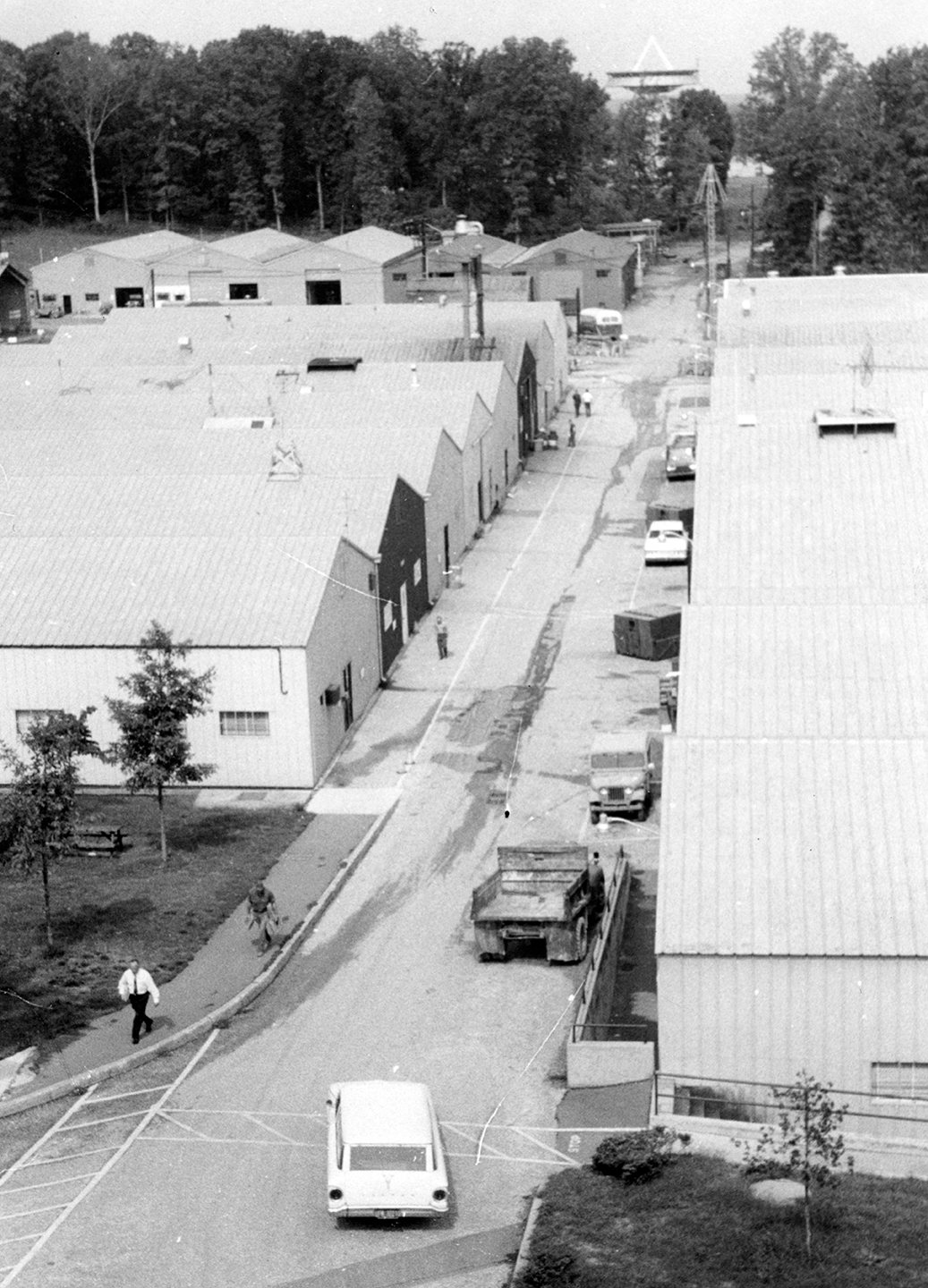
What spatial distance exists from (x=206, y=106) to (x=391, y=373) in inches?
3476

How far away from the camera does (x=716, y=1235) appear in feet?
75.6

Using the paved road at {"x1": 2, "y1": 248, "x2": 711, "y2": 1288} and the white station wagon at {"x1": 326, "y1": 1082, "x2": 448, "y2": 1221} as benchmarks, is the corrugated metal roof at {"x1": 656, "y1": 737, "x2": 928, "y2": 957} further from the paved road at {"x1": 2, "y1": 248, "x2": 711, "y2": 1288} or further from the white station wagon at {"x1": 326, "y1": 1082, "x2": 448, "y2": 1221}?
the white station wagon at {"x1": 326, "y1": 1082, "x2": 448, "y2": 1221}

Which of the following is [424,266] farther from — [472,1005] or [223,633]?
[472,1005]

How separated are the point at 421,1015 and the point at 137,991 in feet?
14.5

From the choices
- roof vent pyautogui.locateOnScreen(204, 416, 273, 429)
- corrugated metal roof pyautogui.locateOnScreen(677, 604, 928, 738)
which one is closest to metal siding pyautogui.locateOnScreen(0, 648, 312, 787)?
corrugated metal roof pyautogui.locateOnScreen(677, 604, 928, 738)

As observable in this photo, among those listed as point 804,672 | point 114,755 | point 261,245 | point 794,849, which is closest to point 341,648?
point 114,755

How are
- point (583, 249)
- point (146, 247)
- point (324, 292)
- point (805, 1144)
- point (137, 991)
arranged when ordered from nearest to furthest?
point (805, 1144) → point (137, 991) → point (583, 249) → point (324, 292) → point (146, 247)

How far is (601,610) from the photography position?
2199 inches

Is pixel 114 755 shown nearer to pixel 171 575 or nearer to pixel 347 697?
pixel 171 575

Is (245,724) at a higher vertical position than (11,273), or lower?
lower

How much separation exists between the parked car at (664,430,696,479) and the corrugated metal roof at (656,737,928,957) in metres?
40.6

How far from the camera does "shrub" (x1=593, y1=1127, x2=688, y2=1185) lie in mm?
24891

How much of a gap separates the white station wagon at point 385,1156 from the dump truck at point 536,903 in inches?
306

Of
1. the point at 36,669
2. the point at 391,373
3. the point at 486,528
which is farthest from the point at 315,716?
the point at 391,373
